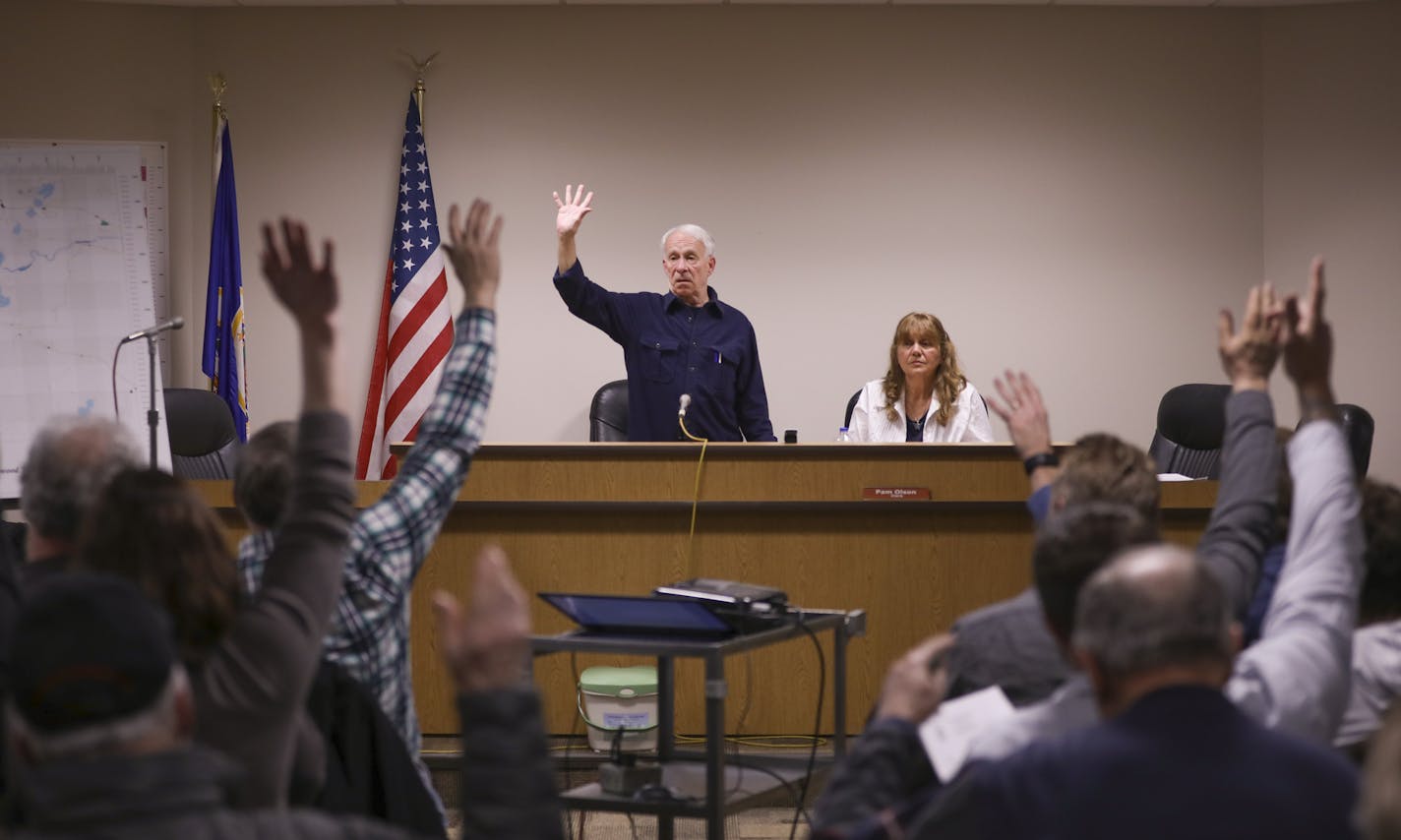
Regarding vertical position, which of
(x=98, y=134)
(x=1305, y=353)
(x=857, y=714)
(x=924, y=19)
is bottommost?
(x=857, y=714)

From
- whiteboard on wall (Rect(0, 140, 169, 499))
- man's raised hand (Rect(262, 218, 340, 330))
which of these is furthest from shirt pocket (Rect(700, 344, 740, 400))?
man's raised hand (Rect(262, 218, 340, 330))

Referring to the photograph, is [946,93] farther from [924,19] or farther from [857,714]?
[857,714]

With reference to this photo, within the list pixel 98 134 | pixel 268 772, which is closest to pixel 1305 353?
pixel 268 772

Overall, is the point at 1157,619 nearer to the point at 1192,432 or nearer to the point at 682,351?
the point at 682,351

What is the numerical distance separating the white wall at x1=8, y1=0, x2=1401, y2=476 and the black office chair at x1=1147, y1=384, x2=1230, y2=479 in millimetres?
1258

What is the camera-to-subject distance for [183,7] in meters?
7.27

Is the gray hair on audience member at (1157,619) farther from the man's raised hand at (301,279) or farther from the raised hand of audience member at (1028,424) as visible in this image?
the raised hand of audience member at (1028,424)

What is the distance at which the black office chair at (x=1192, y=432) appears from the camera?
5793 millimetres

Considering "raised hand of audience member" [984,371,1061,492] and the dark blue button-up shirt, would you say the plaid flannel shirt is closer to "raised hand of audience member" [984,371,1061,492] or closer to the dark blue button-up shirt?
"raised hand of audience member" [984,371,1061,492]

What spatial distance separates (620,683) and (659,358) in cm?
180

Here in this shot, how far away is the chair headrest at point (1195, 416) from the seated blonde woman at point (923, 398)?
31.7 inches

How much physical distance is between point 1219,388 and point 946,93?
223cm

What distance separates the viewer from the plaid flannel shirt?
2.37 meters

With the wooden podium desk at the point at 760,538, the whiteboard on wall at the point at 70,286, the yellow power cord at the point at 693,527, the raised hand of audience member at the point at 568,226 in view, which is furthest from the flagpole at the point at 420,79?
the yellow power cord at the point at 693,527
